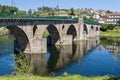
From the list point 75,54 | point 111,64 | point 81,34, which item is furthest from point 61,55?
point 81,34

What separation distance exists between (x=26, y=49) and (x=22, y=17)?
26.4ft

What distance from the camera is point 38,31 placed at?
80875 mm

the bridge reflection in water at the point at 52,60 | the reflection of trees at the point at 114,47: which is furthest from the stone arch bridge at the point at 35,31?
the reflection of trees at the point at 114,47

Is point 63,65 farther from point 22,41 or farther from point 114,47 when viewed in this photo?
point 22,41

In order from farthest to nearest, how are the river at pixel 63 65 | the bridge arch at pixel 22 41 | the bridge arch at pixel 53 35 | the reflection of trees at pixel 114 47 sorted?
1. the bridge arch at pixel 53 35
2. the bridge arch at pixel 22 41
3. the river at pixel 63 65
4. the reflection of trees at pixel 114 47

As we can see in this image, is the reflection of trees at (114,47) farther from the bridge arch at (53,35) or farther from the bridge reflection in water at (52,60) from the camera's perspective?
the bridge arch at (53,35)

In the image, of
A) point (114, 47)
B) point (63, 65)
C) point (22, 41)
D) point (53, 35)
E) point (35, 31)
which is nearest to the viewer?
point (114, 47)

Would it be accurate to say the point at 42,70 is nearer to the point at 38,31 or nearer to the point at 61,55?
the point at 61,55

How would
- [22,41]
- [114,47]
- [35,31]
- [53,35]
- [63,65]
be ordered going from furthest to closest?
1. [53,35]
2. [35,31]
3. [22,41]
4. [63,65]
5. [114,47]

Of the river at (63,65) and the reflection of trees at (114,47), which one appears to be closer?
the reflection of trees at (114,47)

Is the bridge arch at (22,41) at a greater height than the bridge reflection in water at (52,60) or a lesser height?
greater

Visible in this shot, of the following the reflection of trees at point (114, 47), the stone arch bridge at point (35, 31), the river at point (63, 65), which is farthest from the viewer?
the stone arch bridge at point (35, 31)

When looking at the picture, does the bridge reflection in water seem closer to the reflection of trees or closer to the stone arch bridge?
the stone arch bridge

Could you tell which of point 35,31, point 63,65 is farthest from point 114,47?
point 35,31
